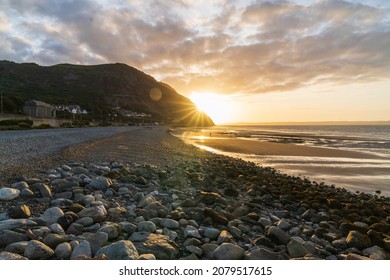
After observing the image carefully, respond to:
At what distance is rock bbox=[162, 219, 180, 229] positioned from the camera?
5074 mm

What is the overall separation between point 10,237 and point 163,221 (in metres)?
2.33

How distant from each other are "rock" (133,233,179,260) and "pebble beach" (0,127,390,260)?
0.01 m

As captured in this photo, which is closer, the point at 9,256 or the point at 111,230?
the point at 9,256

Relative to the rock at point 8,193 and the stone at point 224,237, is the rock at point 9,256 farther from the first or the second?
the stone at point 224,237

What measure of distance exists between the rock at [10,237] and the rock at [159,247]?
5.11 feet

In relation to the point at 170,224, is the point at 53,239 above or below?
above

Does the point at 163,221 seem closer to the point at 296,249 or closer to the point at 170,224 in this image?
the point at 170,224

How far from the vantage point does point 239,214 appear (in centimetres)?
656

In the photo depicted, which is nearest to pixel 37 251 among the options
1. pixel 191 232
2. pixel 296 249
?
pixel 191 232

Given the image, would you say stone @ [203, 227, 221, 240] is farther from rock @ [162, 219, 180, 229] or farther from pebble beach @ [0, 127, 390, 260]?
rock @ [162, 219, 180, 229]

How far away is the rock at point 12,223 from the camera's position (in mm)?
4176

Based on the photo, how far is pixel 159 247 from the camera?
411 centimetres

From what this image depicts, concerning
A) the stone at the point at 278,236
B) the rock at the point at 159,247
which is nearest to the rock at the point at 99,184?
the rock at the point at 159,247
